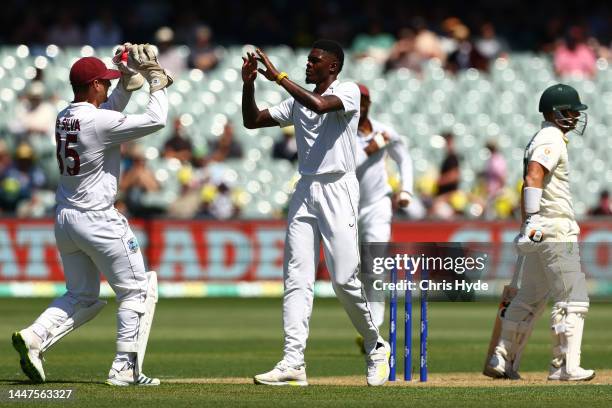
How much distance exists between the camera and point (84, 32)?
23.7 meters

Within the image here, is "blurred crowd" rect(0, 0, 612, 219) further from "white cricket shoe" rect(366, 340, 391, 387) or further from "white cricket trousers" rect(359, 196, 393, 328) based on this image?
"white cricket shoe" rect(366, 340, 391, 387)

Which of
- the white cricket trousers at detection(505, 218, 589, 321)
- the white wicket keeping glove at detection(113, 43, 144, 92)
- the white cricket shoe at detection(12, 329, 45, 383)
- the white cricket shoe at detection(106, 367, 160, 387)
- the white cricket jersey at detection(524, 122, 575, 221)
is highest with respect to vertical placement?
the white wicket keeping glove at detection(113, 43, 144, 92)

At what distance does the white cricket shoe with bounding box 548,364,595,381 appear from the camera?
917 cm

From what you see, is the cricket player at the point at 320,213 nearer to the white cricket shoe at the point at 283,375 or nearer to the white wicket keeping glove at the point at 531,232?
the white cricket shoe at the point at 283,375

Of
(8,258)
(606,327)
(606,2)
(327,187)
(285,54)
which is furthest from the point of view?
(606,2)

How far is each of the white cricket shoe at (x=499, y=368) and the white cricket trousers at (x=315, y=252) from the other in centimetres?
136

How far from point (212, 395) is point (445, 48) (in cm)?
1679

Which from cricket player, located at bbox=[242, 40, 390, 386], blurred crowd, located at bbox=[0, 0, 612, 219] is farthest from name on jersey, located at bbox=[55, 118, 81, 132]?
blurred crowd, located at bbox=[0, 0, 612, 219]

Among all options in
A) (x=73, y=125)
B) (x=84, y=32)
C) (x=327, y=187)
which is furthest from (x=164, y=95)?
(x=84, y=32)

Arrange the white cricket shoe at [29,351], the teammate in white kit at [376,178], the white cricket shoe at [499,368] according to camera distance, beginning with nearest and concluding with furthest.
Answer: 1. the white cricket shoe at [29,351]
2. the white cricket shoe at [499,368]
3. the teammate in white kit at [376,178]

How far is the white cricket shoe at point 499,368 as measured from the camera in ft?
30.9

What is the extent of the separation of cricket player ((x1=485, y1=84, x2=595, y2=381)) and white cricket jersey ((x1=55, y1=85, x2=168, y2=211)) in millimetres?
2500

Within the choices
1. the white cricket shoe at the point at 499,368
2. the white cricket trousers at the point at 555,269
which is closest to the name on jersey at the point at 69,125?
the white cricket trousers at the point at 555,269

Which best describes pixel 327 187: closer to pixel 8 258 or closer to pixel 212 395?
pixel 212 395
